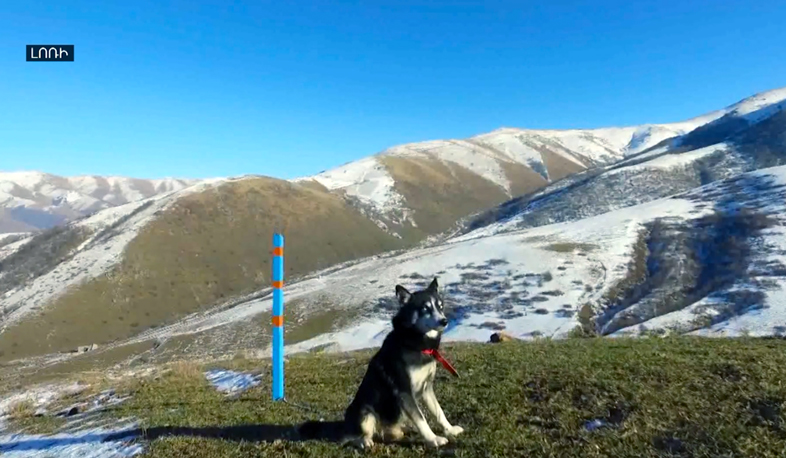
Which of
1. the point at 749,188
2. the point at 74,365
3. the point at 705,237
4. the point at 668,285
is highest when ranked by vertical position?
the point at 749,188

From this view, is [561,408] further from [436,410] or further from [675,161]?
[675,161]

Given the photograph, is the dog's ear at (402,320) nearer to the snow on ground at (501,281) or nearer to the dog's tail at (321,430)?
the dog's tail at (321,430)

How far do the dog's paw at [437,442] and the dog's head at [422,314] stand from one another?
1.49 metres

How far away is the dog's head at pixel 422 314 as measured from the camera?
7.79 m

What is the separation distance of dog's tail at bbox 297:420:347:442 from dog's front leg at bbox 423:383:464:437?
1.39 m

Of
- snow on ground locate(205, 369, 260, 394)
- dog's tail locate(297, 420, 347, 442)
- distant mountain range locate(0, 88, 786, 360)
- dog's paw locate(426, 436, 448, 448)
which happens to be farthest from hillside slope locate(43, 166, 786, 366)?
dog's paw locate(426, 436, 448, 448)

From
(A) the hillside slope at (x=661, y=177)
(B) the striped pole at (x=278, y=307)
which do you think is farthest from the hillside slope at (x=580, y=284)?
(B) the striped pole at (x=278, y=307)

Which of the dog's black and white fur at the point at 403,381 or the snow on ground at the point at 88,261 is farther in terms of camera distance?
the snow on ground at the point at 88,261

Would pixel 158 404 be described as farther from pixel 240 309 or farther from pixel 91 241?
pixel 91 241

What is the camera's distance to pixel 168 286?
13225 centimetres

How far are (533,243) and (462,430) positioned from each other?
82.1 m

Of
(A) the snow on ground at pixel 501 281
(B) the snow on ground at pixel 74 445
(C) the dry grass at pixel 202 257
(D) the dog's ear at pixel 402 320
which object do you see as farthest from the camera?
(C) the dry grass at pixel 202 257

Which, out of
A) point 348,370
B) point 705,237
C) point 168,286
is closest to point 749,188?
point 705,237

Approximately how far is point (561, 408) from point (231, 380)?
11216mm
